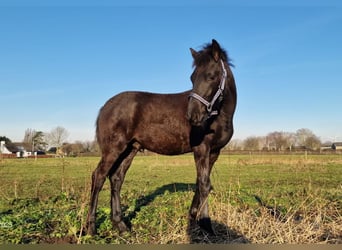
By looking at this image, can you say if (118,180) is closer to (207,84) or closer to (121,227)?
(121,227)

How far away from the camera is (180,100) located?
6.42 m

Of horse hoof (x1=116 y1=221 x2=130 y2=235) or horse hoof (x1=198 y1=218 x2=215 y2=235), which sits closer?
horse hoof (x1=198 y1=218 x2=215 y2=235)

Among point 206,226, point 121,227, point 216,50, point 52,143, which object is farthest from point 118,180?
point 52,143

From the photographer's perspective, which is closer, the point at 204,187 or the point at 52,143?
the point at 204,187

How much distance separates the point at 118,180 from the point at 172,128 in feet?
5.41

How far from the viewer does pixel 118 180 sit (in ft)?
21.6

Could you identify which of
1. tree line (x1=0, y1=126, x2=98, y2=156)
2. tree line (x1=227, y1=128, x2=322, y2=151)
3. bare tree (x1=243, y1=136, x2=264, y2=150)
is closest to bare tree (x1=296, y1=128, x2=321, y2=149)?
tree line (x1=227, y1=128, x2=322, y2=151)

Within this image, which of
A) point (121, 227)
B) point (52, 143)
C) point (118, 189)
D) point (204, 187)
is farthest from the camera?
point (52, 143)

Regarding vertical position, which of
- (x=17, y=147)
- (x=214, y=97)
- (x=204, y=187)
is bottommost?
(x=204, y=187)

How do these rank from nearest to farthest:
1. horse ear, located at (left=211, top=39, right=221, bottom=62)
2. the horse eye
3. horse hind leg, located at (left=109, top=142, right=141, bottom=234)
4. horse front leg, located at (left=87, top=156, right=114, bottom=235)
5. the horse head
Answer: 1. the horse head
2. the horse eye
3. horse ear, located at (left=211, top=39, right=221, bottom=62)
4. horse front leg, located at (left=87, top=156, right=114, bottom=235)
5. horse hind leg, located at (left=109, top=142, right=141, bottom=234)

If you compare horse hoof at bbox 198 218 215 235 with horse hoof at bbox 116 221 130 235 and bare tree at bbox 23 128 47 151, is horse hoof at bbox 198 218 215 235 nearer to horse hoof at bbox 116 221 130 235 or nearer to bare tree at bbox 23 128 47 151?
horse hoof at bbox 116 221 130 235

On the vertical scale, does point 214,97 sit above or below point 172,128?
above

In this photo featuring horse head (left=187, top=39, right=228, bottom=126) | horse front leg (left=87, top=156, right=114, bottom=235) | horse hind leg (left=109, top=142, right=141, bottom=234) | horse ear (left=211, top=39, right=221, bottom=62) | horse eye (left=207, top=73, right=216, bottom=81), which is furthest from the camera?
horse hind leg (left=109, top=142, right=141, bottom=234)

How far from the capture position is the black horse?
562 centimetres
